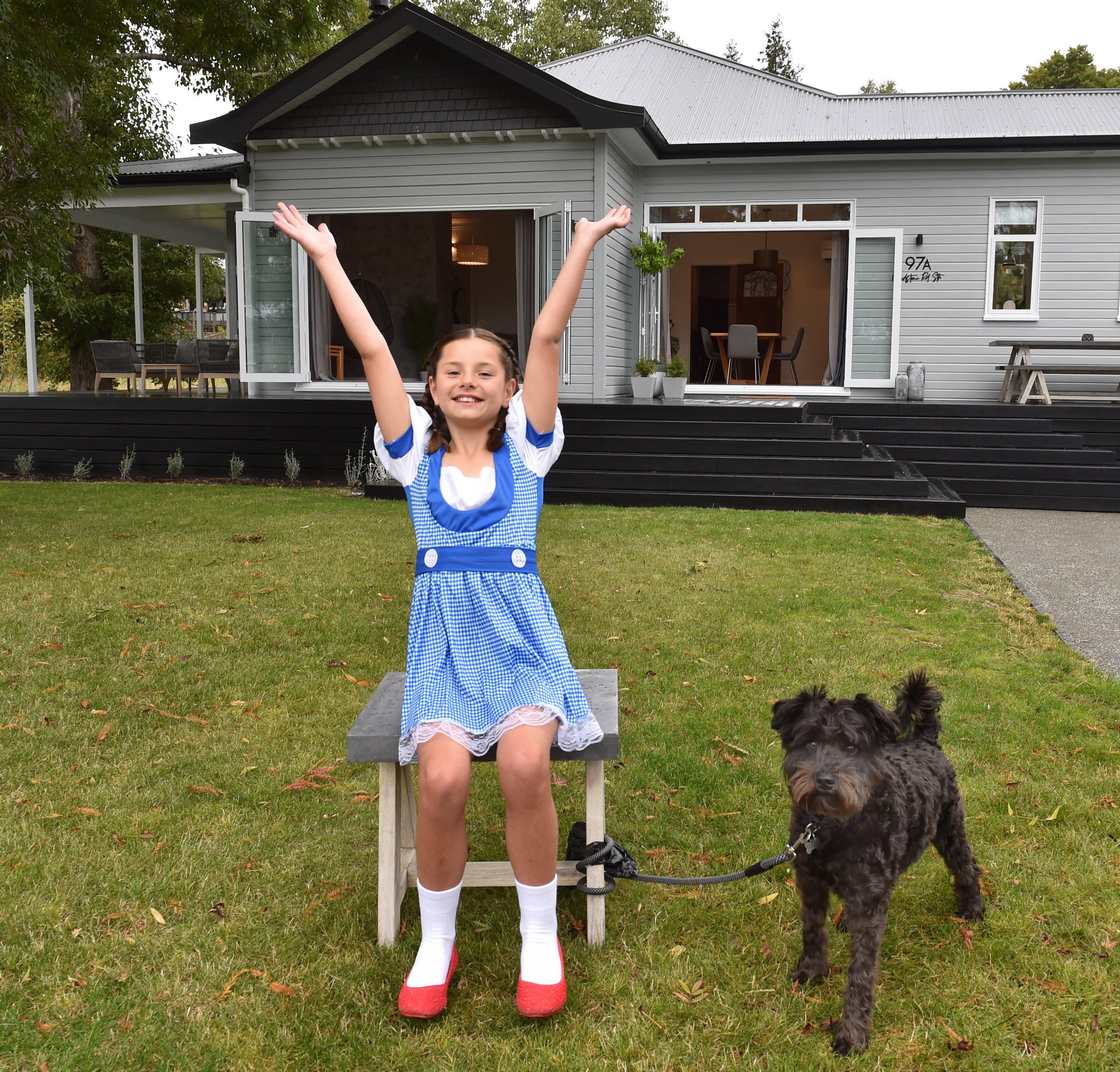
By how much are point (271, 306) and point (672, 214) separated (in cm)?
549

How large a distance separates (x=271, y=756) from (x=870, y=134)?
12569mm

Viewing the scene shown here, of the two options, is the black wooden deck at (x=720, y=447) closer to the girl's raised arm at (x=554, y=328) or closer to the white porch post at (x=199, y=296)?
the white porch post at (x=199, y=296)

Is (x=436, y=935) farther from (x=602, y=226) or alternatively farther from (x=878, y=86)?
(x=878, y=86)

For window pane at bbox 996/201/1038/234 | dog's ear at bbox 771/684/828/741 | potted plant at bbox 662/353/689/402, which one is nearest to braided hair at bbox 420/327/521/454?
dog's ear at bbox 771/684/828/741

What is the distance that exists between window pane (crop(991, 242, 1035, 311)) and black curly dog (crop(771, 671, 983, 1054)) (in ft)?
40.7

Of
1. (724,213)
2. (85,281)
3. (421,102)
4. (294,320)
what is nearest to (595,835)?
(294,320)

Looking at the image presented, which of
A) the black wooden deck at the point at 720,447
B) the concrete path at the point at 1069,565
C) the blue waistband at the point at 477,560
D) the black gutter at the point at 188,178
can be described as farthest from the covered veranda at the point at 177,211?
the blue waistband at the point at 477,560

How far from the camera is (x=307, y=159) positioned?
12.2m

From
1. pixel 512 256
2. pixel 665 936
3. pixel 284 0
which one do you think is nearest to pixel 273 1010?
pixel 665 936

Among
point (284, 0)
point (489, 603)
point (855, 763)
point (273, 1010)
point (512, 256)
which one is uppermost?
point (284, 0)

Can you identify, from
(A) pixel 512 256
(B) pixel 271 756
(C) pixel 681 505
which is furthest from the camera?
(A) pixel 512 256

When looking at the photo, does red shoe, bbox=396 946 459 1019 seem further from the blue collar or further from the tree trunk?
the tree trunk

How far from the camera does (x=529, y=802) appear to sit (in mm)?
2215

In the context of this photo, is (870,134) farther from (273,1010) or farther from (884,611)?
(273,1010)
